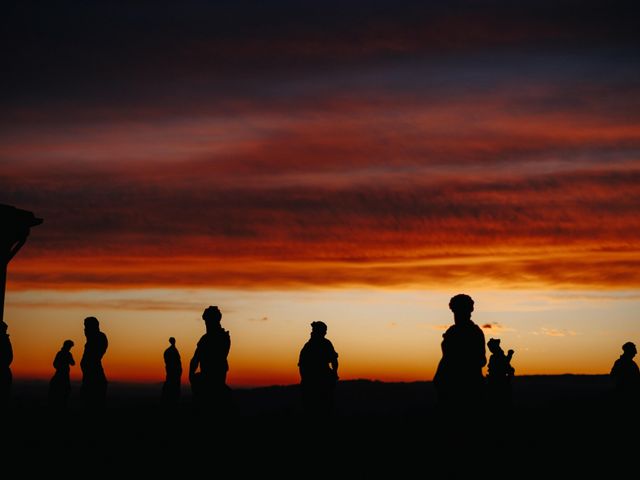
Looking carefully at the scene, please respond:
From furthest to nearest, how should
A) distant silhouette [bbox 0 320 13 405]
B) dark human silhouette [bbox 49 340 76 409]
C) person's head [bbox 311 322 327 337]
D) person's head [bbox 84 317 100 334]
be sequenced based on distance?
dark human silhouette [bbox 49 340 76 409] → distant silhouette [bbox 0 320 13 405] → person's head [bbox 84 317 100 334] → person's head [bbox 311 322 327 337]

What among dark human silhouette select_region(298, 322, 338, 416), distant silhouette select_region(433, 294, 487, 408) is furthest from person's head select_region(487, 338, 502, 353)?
distant silhouette select_region(433, 294, 487, 408)

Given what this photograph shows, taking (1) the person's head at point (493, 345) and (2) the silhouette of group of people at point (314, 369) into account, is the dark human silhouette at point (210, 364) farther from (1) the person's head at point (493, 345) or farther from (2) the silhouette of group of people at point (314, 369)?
(1) the person's head at point (493, 345)

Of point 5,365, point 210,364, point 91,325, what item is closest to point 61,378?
point 5,365

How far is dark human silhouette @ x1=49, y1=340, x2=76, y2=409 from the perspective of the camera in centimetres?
2833

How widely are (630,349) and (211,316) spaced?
43.2 feet

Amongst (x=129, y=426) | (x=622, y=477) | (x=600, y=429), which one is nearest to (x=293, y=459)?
(x=622, y=477)

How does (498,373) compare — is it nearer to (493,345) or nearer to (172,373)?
(493,345)

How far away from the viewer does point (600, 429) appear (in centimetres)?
2347

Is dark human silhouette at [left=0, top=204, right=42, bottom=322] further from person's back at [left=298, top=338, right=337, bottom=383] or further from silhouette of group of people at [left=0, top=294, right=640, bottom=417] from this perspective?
person's back at [left=298, top=338, right=337, bottom=383]

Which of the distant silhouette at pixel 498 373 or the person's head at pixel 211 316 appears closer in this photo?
the person's head at pixel 211 316

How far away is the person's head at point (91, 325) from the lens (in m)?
24.7

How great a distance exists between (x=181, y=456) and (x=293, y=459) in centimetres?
205

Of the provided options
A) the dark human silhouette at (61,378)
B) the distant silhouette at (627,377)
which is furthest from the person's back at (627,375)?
the dark human silhouette at (61,378)

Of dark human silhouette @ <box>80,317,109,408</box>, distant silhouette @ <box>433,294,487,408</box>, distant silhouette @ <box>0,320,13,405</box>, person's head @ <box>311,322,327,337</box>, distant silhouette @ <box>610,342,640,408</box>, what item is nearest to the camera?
distant silhouette @ <box>433,294,487,408</box>
